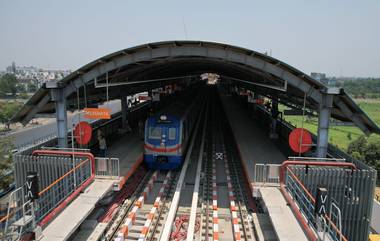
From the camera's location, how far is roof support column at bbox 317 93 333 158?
12.3 metres

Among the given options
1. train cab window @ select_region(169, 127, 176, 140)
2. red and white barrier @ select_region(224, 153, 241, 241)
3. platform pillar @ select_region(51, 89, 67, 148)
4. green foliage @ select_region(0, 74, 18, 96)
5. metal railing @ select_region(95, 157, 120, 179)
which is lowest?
red and white barrier @ select_region(224, 153, 241, 241)

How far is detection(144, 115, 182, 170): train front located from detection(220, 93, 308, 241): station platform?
3.42m

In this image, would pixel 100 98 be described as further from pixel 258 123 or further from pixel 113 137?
pixel 258 123

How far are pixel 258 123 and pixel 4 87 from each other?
314 ft

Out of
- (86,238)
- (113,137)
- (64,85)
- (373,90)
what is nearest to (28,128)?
(113,137)

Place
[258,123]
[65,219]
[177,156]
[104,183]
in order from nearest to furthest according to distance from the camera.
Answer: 1. [65,219]
2. [104,183]
3. [177,156]
4. [258,123]

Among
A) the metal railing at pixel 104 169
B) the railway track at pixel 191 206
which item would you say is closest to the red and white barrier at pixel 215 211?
the railway track at pixel 191 206

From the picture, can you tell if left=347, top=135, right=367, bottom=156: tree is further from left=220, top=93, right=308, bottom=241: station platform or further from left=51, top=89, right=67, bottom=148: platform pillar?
left=51, top=89, right=67, bottom=148: platform pillar

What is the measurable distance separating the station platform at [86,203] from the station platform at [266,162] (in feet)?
17.7

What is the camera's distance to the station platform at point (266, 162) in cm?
837

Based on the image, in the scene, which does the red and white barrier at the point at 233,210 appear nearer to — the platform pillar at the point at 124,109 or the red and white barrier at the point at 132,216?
the red and white barrier at the point at 132,216

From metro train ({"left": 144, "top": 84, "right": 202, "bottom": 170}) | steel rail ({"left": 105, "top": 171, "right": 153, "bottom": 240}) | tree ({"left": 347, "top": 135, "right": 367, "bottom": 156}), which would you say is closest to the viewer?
steel rail ({"left": 105, "top": 171, "right": 153, "bottom": 240})

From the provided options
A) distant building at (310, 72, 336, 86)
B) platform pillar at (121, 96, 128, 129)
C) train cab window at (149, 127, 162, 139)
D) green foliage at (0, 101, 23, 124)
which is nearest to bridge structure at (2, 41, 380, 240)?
distant building at (310, 72, 336, 86)

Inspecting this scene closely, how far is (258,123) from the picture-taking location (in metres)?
26.1
